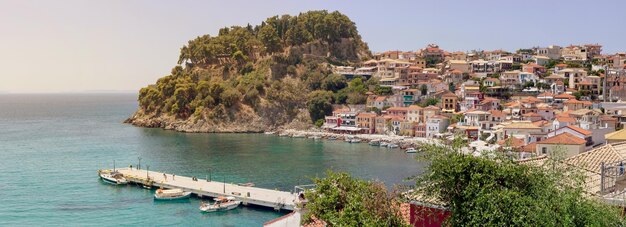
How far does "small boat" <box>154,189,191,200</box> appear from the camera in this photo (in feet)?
109

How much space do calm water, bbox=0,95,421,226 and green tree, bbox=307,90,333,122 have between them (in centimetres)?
868

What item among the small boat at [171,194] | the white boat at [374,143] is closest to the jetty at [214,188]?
the small boat at [171,194]

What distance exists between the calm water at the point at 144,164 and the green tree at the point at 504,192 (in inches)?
711

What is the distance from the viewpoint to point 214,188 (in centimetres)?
3531

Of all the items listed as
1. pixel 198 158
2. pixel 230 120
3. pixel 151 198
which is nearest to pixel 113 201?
pixel 151 198

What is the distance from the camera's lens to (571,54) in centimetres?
8756

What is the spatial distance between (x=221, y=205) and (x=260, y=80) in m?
49.7

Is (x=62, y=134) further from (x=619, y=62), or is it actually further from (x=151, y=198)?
(x=619, y=62)

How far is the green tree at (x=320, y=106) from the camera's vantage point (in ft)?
249

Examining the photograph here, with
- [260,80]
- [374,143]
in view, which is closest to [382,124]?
[374,143]

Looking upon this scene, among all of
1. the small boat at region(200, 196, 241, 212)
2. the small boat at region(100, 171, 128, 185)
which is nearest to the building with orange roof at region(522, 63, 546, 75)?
the small boat at region(200, 196, 241, 212)

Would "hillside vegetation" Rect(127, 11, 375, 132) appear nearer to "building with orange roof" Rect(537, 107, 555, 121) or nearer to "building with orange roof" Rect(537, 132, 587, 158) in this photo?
"building with orange roof" Rect(537, 107, 555, 121)

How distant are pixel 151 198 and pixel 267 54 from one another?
185 ft

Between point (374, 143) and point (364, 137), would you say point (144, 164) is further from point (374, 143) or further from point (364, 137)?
point (364, 137)
